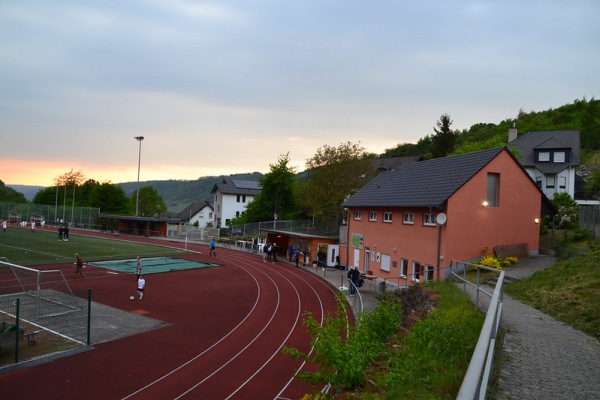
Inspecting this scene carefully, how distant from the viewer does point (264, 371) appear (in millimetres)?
13383

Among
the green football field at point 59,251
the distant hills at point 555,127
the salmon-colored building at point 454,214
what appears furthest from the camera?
the distant hills at point 555,127

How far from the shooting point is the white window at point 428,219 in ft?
76.4

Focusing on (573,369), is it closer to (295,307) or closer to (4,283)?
(295,307)

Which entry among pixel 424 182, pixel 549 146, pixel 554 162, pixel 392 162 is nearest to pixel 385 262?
pixel 424 182

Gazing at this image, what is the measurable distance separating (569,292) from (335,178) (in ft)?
122

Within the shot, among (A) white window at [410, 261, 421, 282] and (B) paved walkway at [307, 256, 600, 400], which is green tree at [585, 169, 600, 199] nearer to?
(A) white window at [410, 261, 421, 282]

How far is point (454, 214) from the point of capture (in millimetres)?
22141

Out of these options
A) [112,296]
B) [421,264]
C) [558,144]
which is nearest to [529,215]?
[421,264]

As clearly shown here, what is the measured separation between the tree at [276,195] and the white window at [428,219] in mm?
40229

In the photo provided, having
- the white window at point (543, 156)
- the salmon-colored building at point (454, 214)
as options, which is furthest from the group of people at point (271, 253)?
the white window at point (543, 156)

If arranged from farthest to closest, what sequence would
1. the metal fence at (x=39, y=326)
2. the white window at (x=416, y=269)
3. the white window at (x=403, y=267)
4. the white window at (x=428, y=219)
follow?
the white window at (x=403, y=267), the white window at (x=416, y=269), the white window at (x=428, y=219), the metal fence at (x=39, y=326)

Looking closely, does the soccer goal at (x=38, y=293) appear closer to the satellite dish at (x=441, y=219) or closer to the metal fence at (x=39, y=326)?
the metal fence at (x=39, y=326)

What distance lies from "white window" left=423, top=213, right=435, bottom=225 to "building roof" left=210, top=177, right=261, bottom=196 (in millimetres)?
64489

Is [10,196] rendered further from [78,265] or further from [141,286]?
[141,286]
